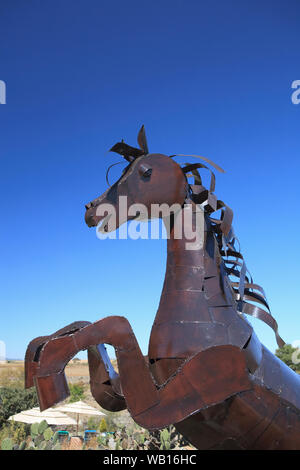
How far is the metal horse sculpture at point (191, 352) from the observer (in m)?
2.55

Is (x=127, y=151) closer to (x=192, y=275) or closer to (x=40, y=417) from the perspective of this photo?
(x=192, y=275)

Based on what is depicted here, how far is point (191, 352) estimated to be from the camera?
2766 millimetres

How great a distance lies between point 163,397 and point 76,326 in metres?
0.90

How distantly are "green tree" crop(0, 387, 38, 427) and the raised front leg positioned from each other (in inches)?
578

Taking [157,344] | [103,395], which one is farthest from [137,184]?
[103,395]

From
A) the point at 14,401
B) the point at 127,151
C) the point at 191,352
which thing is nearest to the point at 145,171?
the point at 127,151

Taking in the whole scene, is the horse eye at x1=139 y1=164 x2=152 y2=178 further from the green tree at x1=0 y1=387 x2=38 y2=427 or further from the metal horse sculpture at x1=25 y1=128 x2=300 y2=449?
the green tree at x1=0 y1=387 x2=38 y2=427

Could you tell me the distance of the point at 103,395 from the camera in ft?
11.1

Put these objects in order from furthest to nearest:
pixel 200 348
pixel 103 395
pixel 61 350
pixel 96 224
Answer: pixel 103 395 → pixel 96 224 → pixel 200 348 → pixel 61 350

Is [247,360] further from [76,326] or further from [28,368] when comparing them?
[28,368]

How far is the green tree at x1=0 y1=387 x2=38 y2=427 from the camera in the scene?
600 inches

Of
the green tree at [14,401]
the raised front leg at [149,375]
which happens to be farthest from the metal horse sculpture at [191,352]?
the green tree at [14,401]

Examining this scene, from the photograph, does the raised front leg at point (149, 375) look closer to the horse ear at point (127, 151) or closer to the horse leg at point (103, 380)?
the horse leg at point (103, 380)

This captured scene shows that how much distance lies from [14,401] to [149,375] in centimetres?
1621
